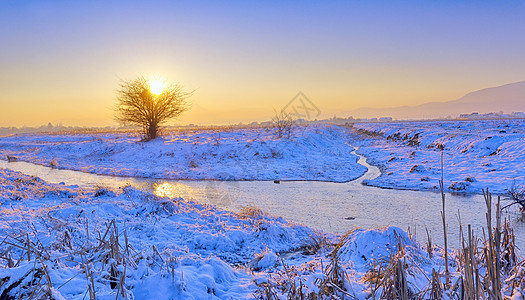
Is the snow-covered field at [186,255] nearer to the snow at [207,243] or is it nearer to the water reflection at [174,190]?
the snow at [207,243]

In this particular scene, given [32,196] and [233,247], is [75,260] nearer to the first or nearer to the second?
[233,247]

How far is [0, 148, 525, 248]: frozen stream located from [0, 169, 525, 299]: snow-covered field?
5.68ft

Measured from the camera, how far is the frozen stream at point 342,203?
800cm

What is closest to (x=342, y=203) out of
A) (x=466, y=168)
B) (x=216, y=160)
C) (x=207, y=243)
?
(x=207, y=243)

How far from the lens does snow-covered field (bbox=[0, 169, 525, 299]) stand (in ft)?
9.52

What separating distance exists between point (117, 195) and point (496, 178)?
43.7 ft

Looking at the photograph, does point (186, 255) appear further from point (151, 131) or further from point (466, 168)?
point (151, 131)

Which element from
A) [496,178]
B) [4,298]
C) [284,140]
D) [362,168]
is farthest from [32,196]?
[284,140]

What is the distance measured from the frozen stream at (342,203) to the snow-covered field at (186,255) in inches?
68.2

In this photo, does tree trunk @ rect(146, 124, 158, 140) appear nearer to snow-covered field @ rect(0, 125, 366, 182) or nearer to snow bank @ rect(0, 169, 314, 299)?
snow-covered field @ rect(0, 125, 366, 182)

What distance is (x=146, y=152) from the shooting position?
78.2ft

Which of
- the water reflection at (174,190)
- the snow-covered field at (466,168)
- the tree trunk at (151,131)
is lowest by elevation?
the water reflection at (174,190)

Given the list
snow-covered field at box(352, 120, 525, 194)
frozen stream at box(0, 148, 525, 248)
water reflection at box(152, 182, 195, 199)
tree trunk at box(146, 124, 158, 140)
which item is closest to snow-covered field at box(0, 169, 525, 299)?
frozen stream at box(0, 148, 525, 248)

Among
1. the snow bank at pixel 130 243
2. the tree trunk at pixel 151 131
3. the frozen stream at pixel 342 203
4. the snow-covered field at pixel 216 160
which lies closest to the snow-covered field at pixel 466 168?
the frozen stream at pixel 342 203
